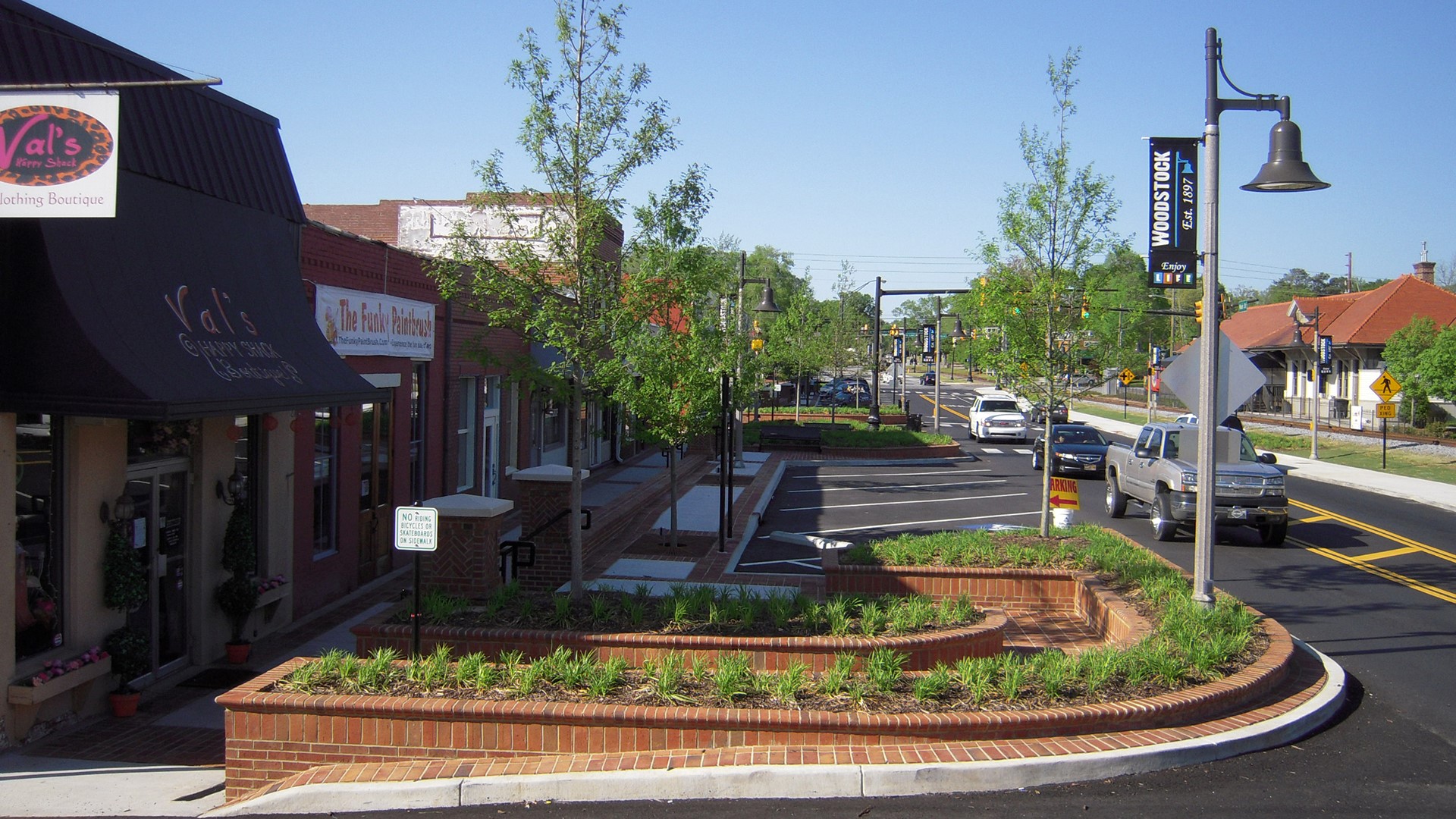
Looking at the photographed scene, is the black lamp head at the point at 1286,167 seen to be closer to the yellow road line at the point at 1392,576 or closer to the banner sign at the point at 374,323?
the yellow road line at the point at 1392,576

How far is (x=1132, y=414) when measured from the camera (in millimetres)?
60406

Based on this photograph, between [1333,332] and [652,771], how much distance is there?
53.3 meters

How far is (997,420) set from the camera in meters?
40.3

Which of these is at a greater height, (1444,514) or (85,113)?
(85,113)

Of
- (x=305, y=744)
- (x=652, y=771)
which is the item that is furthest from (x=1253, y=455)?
(x=305, y=744)

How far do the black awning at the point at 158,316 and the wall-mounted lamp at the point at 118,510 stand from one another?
1.35 metres

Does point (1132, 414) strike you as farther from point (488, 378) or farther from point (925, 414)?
point (488, 378)

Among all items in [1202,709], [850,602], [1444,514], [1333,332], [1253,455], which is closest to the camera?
[1202,709]

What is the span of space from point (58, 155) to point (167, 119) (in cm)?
299

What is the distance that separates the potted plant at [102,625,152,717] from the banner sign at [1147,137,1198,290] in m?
10.2

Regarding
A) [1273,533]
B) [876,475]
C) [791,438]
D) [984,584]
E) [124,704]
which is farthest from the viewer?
[791,438]

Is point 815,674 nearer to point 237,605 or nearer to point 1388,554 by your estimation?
A: point 237,605

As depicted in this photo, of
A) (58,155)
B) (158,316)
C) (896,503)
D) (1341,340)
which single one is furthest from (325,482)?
(1341,340)

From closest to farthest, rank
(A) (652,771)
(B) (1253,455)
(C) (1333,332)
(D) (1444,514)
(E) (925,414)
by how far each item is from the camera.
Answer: (A) (652,771), (B) (1253,455), (D) (1444,514), (C) (1333,332), (E) (925,414)
